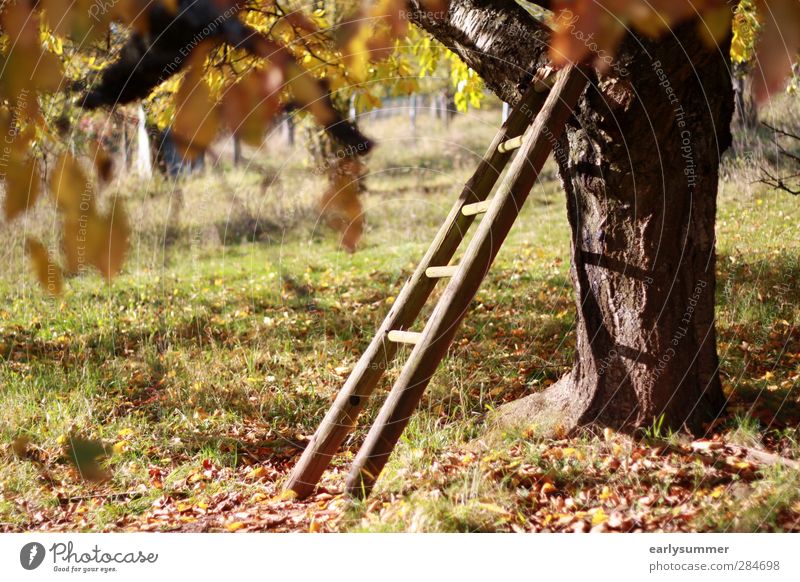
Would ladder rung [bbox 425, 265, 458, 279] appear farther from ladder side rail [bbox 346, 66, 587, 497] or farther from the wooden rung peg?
the wooden rung peg

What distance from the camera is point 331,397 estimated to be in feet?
13.2

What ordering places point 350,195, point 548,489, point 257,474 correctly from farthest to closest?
point 350,195, point 257,474, point 548,489

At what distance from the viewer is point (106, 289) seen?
6.25 m

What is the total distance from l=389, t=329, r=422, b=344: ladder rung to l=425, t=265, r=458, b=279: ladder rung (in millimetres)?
276

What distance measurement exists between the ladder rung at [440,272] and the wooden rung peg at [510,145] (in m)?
0.62

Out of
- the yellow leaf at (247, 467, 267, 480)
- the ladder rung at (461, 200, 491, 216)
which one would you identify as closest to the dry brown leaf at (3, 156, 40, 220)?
the yellow leaf at (247, 467, 267, 480)

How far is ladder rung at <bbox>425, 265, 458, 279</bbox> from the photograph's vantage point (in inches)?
116

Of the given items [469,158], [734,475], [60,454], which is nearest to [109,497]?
[60,454]

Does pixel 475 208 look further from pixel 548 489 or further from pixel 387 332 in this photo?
pixel 548 489

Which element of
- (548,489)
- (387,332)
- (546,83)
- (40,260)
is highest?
(546,83)

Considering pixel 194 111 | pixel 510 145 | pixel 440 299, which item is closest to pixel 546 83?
pixel 510 145

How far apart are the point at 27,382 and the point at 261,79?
2521 mm

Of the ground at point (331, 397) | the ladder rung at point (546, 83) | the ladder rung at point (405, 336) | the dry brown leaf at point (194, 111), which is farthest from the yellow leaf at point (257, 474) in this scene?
the ladder rung at point (546, 83)

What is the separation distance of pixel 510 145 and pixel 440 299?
820mm
